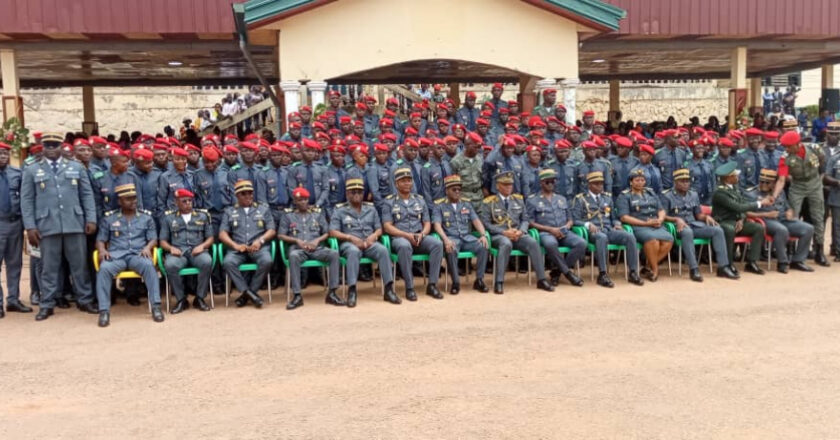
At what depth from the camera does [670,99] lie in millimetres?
26453

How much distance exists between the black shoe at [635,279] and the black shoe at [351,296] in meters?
2.97

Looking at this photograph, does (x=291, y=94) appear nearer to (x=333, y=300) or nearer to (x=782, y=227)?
(x=333, y=300)

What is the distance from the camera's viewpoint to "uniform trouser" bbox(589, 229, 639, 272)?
7883 mm

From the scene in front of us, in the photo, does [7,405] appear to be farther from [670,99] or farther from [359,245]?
[670,99]

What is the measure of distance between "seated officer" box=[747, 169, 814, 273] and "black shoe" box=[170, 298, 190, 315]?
6.13 meters

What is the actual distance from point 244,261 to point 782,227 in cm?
584

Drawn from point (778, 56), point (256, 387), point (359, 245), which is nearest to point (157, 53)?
point (359, 245)

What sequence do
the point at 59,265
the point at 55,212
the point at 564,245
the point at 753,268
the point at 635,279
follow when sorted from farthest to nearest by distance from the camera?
the point at 753,268 < the point at 564,245 < the point at 635,279 < the point at 59,265 < the point at 55,212

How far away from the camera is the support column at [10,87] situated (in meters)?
11.4

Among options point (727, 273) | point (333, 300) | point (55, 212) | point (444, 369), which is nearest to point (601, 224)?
point (727, 273)

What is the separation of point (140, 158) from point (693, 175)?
6243 millimetres

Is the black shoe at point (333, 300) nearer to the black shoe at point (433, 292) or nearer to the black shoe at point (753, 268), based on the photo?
the black shoe at point (433, 292)

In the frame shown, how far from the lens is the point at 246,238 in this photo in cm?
734

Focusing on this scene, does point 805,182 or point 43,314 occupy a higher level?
point 805,182
